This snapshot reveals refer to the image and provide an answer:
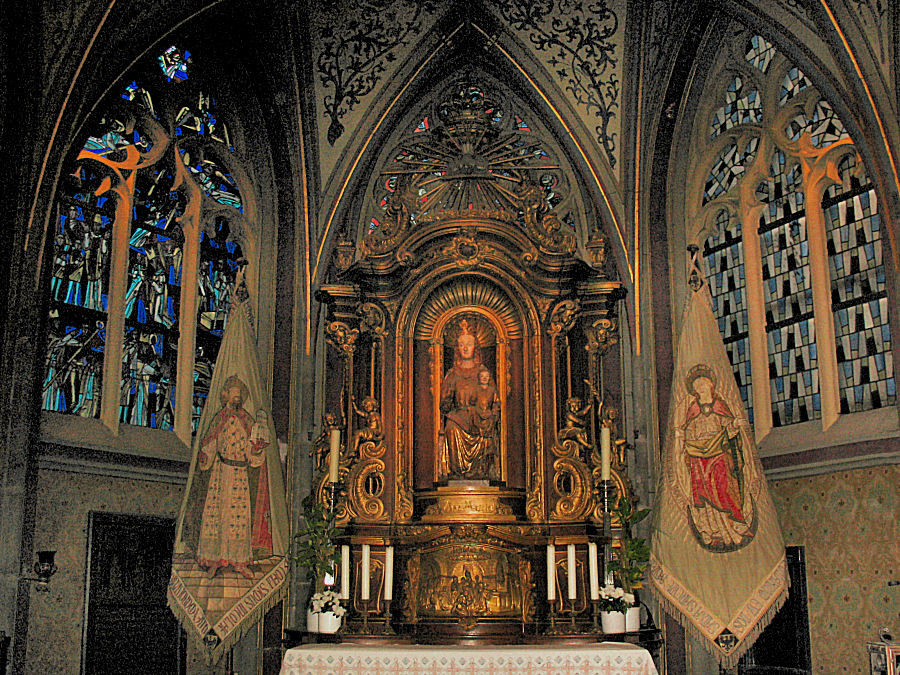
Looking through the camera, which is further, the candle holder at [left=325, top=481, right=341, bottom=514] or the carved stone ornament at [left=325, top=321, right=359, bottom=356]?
the carved stone ornament at [left=325, top=321, right=359, bottom=356]

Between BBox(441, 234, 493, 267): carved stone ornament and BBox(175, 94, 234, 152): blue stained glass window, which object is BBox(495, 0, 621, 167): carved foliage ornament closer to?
BBox(441, 234, 493, 267): carved stone ornament

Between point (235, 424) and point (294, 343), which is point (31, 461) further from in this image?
point (294, 343)

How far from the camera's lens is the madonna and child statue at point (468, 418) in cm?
1106

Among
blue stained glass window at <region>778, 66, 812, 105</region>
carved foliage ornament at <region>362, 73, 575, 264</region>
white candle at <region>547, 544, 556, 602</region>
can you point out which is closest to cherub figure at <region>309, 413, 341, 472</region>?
white candle at <region>547, 544, 556, 602</region>

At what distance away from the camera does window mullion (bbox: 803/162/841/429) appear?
35.0 feet

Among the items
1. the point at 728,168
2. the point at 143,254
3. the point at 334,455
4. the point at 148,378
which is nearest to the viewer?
the point at 334,455

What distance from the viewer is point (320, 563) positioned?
1013 cm

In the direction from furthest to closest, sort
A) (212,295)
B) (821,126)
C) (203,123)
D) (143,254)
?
1. (203,123)
2. (212,295)
3. (143,254)
4. (821,126)

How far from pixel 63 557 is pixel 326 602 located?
242 cm

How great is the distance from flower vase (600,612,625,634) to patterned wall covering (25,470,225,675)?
4.78 m

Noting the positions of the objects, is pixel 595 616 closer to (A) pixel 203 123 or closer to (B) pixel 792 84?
(B) pixel 792 84

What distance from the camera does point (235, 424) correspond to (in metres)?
10.7

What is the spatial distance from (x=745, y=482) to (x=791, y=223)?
3.03 m

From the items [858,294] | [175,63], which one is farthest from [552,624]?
[175,63]
